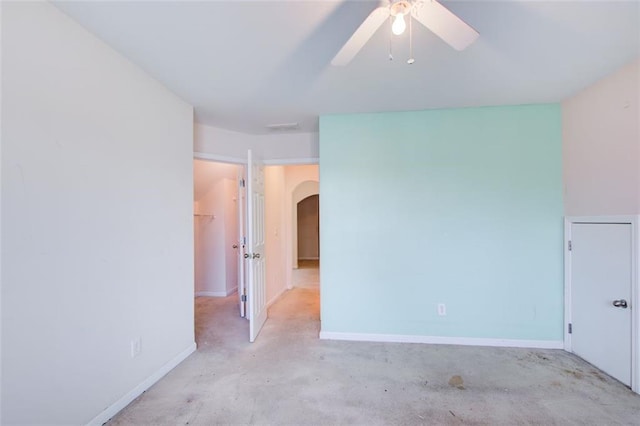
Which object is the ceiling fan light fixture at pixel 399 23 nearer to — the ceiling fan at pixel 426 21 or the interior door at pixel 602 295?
the ceiling fan at pixel 426 21

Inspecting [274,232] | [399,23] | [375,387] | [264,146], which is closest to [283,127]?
[264,146]

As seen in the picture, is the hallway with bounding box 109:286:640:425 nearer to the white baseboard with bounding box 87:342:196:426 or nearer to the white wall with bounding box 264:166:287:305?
the white baseboard with bounding box 87:342:196:426

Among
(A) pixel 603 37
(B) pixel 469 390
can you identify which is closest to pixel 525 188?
(A) pixel 603 37

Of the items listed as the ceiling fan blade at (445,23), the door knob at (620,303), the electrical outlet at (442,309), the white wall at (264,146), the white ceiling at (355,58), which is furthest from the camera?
the white wall at (264,146)

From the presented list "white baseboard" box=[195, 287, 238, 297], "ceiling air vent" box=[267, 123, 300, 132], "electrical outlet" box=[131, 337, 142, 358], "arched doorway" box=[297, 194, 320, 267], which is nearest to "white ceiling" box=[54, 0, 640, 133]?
"ceiling air vent" box=[267, 123, 300, 132]

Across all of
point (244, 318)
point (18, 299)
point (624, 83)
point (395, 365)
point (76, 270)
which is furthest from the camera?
point (244, 318)

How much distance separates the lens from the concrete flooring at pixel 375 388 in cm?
190

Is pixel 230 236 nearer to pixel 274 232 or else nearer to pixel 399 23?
pixel 274 232

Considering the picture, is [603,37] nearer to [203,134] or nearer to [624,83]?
[624,83]

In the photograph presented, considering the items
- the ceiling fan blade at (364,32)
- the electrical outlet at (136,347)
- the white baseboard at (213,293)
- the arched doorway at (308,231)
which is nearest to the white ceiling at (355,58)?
the ceiling fan blade at (364,32)

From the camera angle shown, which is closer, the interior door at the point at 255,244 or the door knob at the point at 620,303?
the door knob at the point at 620,303

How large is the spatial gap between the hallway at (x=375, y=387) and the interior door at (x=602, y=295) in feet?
0.48

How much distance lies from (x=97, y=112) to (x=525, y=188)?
3.55 m

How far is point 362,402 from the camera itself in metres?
2.05
